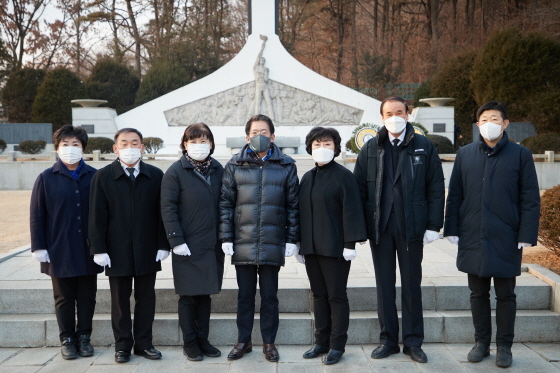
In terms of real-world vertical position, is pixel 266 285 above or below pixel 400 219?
below

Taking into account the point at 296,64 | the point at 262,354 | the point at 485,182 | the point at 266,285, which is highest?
the point at 296,64

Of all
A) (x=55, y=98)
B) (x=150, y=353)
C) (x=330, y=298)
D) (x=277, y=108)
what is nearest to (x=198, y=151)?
(x=330, y=298)

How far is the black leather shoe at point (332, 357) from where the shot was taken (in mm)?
3949

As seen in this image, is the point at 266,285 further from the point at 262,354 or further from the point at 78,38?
the point at 78,38

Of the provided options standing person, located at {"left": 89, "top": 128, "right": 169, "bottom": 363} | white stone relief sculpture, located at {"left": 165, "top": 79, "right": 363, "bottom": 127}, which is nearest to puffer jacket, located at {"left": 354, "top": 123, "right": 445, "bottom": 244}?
standing person, located at {"left": 89, "top": 128, "right": 169, "bottom": 363}

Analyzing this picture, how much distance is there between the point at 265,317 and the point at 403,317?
1.05 m

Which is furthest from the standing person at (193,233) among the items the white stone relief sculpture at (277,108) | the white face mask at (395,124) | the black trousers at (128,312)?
the white stone relief sculpture at (277,108)

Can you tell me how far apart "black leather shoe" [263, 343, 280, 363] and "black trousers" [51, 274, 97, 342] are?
141cm

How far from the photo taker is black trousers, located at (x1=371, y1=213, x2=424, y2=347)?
13.1ft

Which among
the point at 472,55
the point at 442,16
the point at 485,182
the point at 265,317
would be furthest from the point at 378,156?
the point at 442,16

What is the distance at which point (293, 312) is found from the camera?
4.68 m

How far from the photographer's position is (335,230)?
3.92m

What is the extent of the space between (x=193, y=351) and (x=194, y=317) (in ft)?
0.83

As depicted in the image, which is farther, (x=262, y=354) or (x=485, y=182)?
(x=262, y=354)
